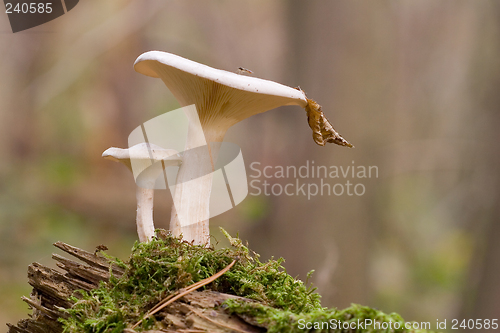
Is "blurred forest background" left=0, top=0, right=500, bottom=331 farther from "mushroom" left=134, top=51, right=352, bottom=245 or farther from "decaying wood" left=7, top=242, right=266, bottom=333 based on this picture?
"decaying wood" left=7, top=242, right=266, bottom=333

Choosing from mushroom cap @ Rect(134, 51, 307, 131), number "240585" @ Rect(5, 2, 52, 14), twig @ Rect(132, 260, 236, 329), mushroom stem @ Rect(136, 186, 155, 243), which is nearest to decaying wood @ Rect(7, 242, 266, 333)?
twig @ Rect(132, 260, 236, 329)

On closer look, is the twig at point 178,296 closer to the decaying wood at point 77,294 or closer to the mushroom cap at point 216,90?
the decaying wood at point 77,294

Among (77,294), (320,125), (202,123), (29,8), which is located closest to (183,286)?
(77,294)

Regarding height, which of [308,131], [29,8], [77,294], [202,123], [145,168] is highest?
[29,8]

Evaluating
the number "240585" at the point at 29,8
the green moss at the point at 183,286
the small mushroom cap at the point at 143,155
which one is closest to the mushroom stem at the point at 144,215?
the small mushroom cap at the point at 143,155

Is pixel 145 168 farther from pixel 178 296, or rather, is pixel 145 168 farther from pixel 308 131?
pixel 308 131
